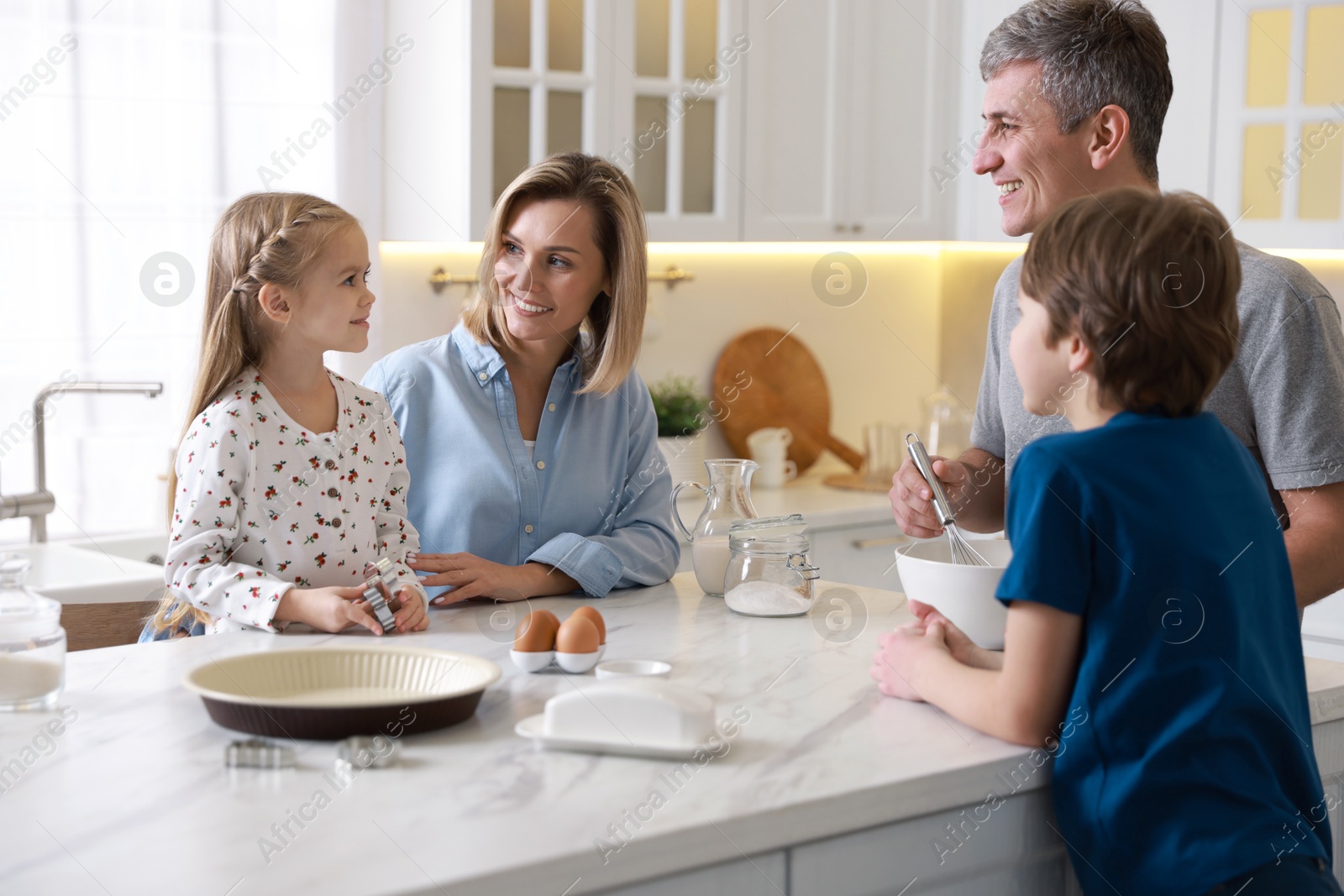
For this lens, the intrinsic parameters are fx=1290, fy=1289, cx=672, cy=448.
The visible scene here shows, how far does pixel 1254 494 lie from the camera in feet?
3.46

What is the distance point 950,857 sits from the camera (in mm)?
1024

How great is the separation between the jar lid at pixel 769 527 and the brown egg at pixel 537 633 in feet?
1.23

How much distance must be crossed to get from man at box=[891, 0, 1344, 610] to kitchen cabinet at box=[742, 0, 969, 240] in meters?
1.43

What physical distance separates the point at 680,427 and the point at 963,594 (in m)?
1.82

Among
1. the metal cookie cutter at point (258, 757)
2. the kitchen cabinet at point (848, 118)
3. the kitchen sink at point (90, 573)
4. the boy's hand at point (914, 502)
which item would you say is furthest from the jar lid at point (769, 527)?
the kitchen cabinet at point (848, 118)

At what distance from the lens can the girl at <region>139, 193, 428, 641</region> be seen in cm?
138

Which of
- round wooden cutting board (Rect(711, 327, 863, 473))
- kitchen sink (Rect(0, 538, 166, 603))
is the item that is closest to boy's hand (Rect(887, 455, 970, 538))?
kitchen sink (Rect(0, 538, 166, 603))

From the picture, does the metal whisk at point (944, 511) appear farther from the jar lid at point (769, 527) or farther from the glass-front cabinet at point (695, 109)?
the glass-front cabinet at point (695, 109)

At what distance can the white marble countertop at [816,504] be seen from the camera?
2.94m

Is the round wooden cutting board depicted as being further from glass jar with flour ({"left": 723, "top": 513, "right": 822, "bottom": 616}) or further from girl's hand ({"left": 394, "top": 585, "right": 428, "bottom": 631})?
girl's hand ({"left": 394, "top": 585, "right": 428, "bottom": 631})

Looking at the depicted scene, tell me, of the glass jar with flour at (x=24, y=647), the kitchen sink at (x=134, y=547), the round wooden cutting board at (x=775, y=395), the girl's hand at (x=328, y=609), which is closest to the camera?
the glass jar with flour at (x=24, y=647)

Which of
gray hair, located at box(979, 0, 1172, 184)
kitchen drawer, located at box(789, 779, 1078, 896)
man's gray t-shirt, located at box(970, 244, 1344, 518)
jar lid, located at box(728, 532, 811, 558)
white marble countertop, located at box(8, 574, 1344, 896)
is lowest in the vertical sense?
kitchen drawer, located at box(789, 779, 1078, 896)

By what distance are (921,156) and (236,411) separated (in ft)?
7.76

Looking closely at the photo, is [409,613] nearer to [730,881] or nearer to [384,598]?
[384,598]
